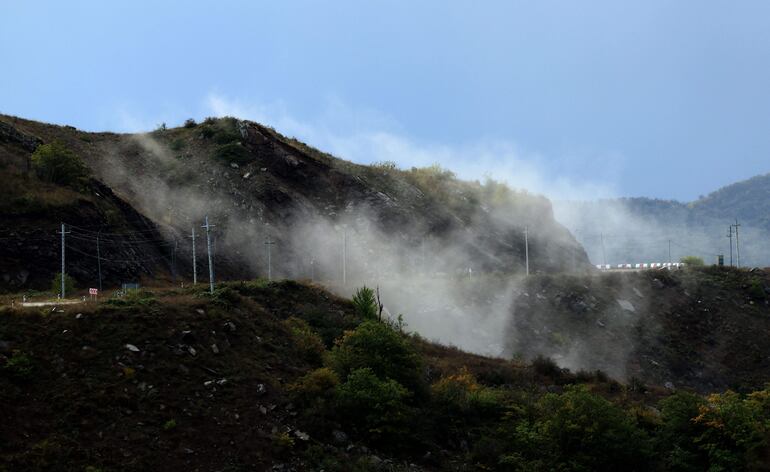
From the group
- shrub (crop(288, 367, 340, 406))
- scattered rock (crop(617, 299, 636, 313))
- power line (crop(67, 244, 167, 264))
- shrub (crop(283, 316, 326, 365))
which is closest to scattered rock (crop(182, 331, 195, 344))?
shrub (crop(288, 367, 340, 406))

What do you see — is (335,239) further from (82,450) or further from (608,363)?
(82,450)

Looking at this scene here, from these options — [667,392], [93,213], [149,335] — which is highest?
[93,213]

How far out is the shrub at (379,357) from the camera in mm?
40094

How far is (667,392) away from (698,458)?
59.2 feet

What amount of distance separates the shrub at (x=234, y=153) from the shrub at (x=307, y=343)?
4631 centimetres

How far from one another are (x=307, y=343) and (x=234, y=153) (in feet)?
171

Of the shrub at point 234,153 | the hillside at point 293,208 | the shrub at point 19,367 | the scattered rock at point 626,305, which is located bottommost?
the scattered rock at point 626,305

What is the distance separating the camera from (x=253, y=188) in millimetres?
86125

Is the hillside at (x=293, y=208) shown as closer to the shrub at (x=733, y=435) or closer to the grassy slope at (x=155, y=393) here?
the grassy slope at (x=155, y=393)

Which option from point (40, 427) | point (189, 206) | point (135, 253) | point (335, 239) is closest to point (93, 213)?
point (135, 253)

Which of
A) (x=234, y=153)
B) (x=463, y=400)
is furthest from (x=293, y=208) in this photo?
(x=463, y=400)

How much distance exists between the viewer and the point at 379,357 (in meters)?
40.1

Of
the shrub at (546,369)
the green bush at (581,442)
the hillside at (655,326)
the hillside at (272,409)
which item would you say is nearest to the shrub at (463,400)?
the hillside at (272,409)

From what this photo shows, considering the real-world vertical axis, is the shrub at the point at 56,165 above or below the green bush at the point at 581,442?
above
